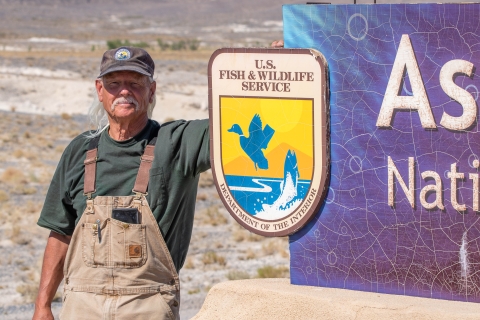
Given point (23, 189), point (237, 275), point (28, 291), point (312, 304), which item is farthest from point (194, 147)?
point (23, 189)

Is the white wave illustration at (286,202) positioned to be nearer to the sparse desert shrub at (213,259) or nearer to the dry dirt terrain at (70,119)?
the dry dirt terrain at (70,119)

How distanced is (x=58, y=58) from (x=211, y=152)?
50004mm

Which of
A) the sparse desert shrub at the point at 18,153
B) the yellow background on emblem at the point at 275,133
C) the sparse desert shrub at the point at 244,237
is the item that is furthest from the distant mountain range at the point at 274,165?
the sparse desert shrub at the point at 18,153

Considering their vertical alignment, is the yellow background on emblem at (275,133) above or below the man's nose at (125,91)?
below

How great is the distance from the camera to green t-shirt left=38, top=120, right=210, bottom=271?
3.77m

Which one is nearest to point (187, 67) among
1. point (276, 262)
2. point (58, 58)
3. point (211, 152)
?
point (58, 58)

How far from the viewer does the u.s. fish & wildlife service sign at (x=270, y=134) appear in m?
3.66

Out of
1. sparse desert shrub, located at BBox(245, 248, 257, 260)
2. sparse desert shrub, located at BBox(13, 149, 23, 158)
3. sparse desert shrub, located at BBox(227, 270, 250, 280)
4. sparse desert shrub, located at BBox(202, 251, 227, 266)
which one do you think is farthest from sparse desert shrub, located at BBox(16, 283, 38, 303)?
sparse desert shrub, located at BBox(13, 149, 23, 158)

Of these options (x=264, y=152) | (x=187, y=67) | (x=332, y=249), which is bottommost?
(x=332, y=249)

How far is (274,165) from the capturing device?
3768 millimetres

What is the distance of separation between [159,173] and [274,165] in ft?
1.50

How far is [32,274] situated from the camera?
39.4ft

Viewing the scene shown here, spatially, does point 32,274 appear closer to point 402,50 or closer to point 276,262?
point 276,262

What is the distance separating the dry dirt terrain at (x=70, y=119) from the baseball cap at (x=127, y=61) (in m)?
0.72
